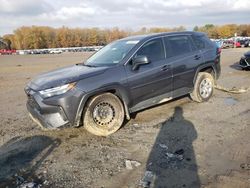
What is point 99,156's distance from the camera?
503 centimetres

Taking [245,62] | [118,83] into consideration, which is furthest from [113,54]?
[245,62]

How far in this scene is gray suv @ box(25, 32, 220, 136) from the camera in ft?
18.4

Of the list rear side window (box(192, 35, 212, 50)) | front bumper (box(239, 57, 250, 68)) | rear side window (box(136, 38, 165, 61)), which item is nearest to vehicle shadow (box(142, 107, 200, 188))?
rear side window (box(136, 38, 165, 61))

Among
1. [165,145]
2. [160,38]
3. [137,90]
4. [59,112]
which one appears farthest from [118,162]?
[160,38]

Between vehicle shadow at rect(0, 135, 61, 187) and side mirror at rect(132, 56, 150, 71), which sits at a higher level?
side mirror at rect(132, 56, 150, 71)

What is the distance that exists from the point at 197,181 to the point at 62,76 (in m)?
3.23

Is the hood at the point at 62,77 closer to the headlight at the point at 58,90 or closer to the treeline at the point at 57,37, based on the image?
the headlight at the point at 58,90

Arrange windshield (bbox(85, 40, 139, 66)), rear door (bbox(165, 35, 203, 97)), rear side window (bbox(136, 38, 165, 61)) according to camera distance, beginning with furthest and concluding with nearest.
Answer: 1. rear door (bbox(165, 35, 203, 97))
2. rear side window (bbox(136, 38, 165, 61))
3. windshield (bbox(85, 40, 139, 66))

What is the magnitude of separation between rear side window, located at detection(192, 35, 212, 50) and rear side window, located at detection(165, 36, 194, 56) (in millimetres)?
256

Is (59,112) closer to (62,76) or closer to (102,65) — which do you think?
(62,76)

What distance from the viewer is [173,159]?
15.6 feet

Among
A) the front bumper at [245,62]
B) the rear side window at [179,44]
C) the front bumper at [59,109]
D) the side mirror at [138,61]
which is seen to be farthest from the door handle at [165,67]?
the front bumper at [245,62]

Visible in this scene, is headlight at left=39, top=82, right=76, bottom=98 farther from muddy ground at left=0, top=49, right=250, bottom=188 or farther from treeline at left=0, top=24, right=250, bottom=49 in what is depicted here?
treeline at left=0, top=24, right=250, bottom=49

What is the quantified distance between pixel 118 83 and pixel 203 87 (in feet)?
10.3
